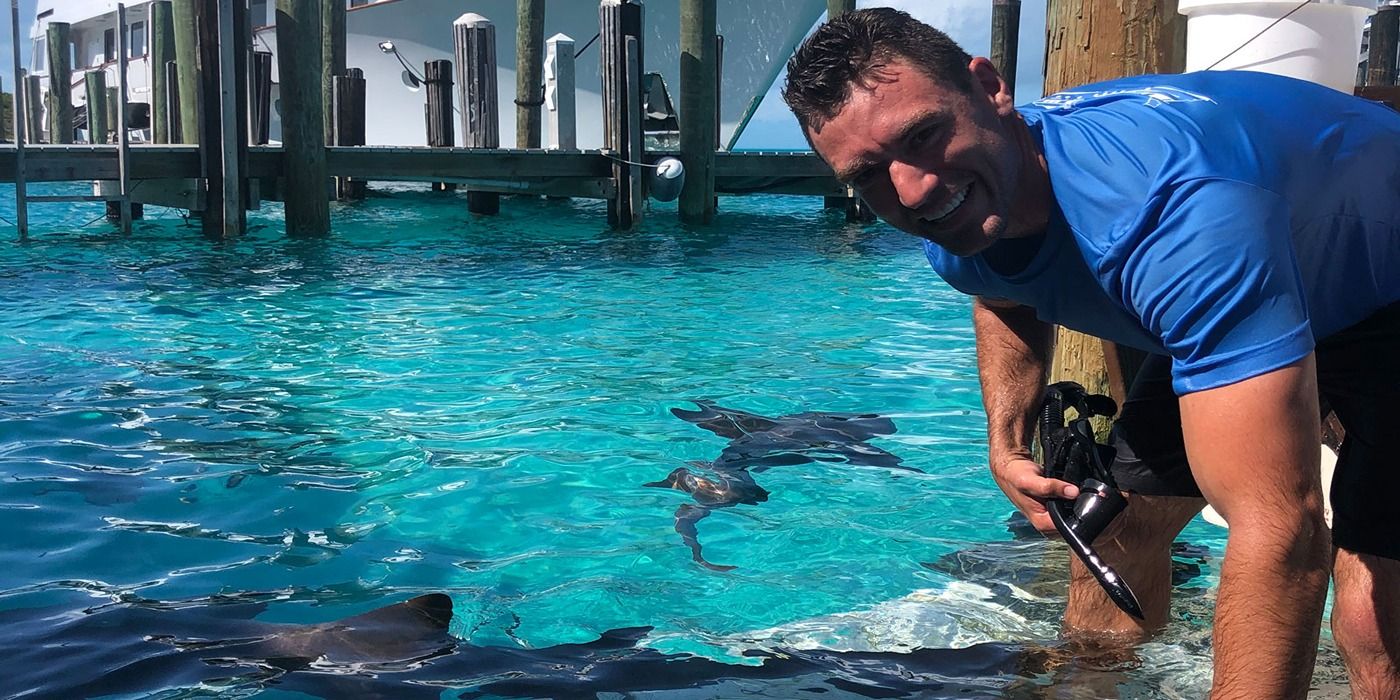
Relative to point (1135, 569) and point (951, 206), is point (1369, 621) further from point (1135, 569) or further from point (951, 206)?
point (951, 206)

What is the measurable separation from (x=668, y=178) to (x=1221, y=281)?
13.4 metres

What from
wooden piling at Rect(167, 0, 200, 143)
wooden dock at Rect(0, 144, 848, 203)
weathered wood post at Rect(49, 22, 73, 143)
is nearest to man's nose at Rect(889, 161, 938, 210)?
wooden dock at Rect(0, 144, 848, 203)

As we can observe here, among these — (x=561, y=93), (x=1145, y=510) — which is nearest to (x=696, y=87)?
(x=561, y=93)

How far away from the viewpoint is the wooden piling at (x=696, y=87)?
15211mm

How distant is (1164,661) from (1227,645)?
1.32 metres

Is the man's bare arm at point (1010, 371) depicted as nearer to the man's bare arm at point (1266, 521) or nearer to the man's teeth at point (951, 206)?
the man's teeth at point (951, 206)

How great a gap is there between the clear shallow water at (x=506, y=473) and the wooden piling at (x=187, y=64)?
362cm

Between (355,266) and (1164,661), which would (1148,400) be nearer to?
(1164,661)

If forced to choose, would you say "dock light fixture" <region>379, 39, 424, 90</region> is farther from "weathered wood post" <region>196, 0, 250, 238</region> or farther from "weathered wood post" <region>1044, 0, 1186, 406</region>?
"weathered wood post" <region>1044, 0, 1186, 406</region>

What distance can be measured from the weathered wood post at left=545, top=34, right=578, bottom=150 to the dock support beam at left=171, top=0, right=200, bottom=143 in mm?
4300

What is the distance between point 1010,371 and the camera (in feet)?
9.40

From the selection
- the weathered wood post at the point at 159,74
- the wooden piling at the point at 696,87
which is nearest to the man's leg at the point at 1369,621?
the wooden piling at the point at 696,87

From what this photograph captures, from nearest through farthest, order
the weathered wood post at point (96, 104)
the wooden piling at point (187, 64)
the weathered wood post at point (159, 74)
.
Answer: the wooden piling at point (187, 64), the weathered wood post at point (159, 74), the weathered wood post at point (96, 104)

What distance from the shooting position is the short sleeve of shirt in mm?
1752
